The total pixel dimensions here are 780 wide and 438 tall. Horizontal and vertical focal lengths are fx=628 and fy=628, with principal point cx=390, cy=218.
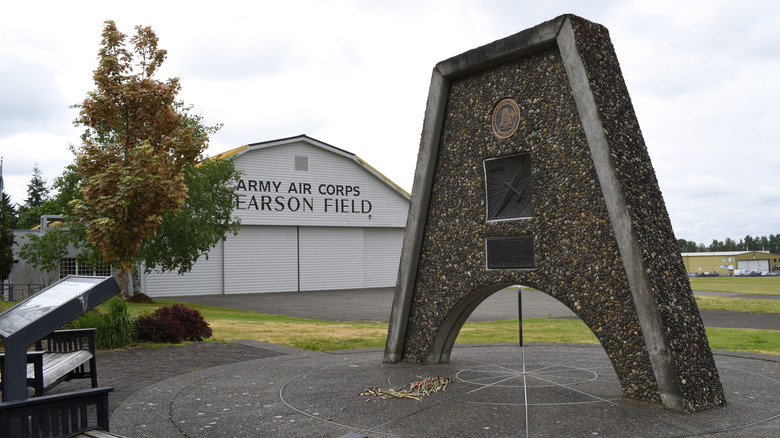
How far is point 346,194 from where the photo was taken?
38.0 metres

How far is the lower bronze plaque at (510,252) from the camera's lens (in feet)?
25.5

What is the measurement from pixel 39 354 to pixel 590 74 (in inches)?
250

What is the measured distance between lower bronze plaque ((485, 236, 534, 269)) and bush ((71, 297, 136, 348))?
24.4 feet

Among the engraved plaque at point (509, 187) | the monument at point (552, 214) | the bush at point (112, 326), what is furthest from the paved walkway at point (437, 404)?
the engraved plaque at point (509, 187)

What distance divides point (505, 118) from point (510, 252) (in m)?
1.76

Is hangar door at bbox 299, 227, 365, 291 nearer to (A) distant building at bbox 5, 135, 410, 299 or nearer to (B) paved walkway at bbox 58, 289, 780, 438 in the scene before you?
(A) distant building at bbox 5, 135, 410, 299

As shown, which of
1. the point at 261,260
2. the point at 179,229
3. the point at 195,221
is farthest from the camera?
the point at 261,260

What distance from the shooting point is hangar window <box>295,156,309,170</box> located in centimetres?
3650

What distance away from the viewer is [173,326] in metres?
12.4

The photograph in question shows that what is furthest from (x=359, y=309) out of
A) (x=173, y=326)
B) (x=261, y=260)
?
(x=261, y=260)

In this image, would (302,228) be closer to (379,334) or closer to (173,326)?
(379,334)

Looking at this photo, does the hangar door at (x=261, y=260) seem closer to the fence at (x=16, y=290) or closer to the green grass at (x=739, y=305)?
the fence at (x=16, y=290)

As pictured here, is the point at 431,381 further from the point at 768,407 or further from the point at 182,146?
the point at 182,146

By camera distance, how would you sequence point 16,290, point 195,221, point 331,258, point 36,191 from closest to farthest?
1. point 195,221
2. point 16,290
3. point 331,258
4. point 36,191
